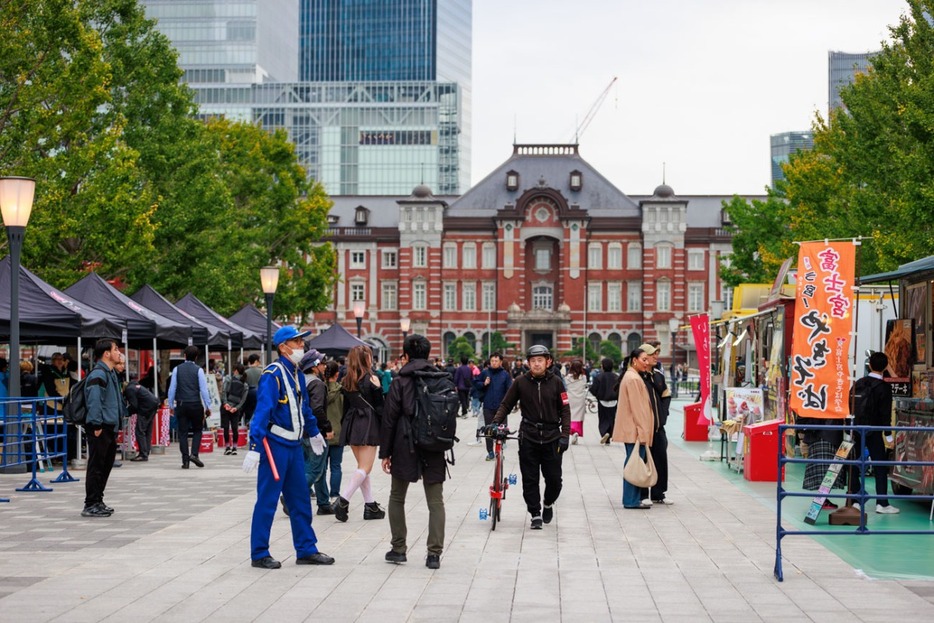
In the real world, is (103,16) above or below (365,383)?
above

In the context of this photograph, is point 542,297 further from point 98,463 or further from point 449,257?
point 98,463

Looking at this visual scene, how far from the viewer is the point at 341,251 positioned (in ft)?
293

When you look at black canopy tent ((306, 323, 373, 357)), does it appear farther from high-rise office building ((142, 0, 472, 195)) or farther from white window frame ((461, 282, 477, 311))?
high-rise office building ((142, 0, 472, 195))

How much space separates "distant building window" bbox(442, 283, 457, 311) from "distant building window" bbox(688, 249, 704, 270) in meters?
16.1

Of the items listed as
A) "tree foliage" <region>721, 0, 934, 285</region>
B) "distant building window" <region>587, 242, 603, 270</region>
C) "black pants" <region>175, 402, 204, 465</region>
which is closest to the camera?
"black pants" <region>175, 402, 204, 465</region>

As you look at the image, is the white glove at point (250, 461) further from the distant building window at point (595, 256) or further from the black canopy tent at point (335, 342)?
the distant building window at point (595, 256)

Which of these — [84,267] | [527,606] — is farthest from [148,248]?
[527,606]

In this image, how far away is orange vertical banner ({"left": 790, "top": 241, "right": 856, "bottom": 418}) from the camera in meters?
12.1

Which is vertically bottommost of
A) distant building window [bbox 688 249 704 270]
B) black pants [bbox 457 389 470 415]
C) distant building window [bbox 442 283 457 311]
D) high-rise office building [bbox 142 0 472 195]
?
black pants [bbox 457 389 470 415]

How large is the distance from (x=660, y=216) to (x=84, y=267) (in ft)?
206

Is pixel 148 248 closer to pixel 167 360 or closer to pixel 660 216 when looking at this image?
pixel 167 360

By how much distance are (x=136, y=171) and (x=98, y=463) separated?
18.0 meters

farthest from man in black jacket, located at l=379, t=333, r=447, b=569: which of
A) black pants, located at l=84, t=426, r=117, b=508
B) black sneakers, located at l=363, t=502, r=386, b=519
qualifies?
black pants, located at l=84, t=426, r=117, b=508

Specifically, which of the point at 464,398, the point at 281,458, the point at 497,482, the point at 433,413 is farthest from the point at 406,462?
the point at 464,398
